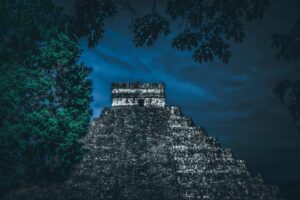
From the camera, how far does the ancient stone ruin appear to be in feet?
53.3

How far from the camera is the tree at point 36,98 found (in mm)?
16062

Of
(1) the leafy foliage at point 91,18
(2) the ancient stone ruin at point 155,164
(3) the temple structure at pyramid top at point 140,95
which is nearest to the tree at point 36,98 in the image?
(2) the ancient stone ruin at point 155,164

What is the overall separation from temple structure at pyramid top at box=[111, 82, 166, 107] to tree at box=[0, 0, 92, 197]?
6.08 metres

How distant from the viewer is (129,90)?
24.3 metres

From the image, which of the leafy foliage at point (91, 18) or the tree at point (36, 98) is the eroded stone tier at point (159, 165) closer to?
the tree at point (36, 98)

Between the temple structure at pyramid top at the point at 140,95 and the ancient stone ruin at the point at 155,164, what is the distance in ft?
2.19

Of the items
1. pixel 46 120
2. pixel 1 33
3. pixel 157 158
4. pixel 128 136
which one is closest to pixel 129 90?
pixel 128 136

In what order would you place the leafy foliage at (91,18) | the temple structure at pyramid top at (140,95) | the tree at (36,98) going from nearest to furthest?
the leafy foliage at (91,18) → the tree at (36,98) → the temple structure at pyramid top at (140,95)

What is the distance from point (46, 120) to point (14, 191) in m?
3.86

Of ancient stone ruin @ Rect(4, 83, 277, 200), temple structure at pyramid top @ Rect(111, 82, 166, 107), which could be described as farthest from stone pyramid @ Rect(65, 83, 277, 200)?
temple structure at pyramid top @ Rect(111, 82, 166, 107)

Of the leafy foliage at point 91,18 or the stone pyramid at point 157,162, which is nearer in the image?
the leafy foliage at point 91,18

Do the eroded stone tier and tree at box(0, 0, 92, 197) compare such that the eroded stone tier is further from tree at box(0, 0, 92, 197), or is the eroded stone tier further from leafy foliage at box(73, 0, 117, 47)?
leafy foliage at box(73, 0, 117, 47)

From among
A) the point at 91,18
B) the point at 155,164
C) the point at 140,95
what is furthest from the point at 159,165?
the point at 91,18

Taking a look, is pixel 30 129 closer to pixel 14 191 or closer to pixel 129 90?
pixel 14 191
